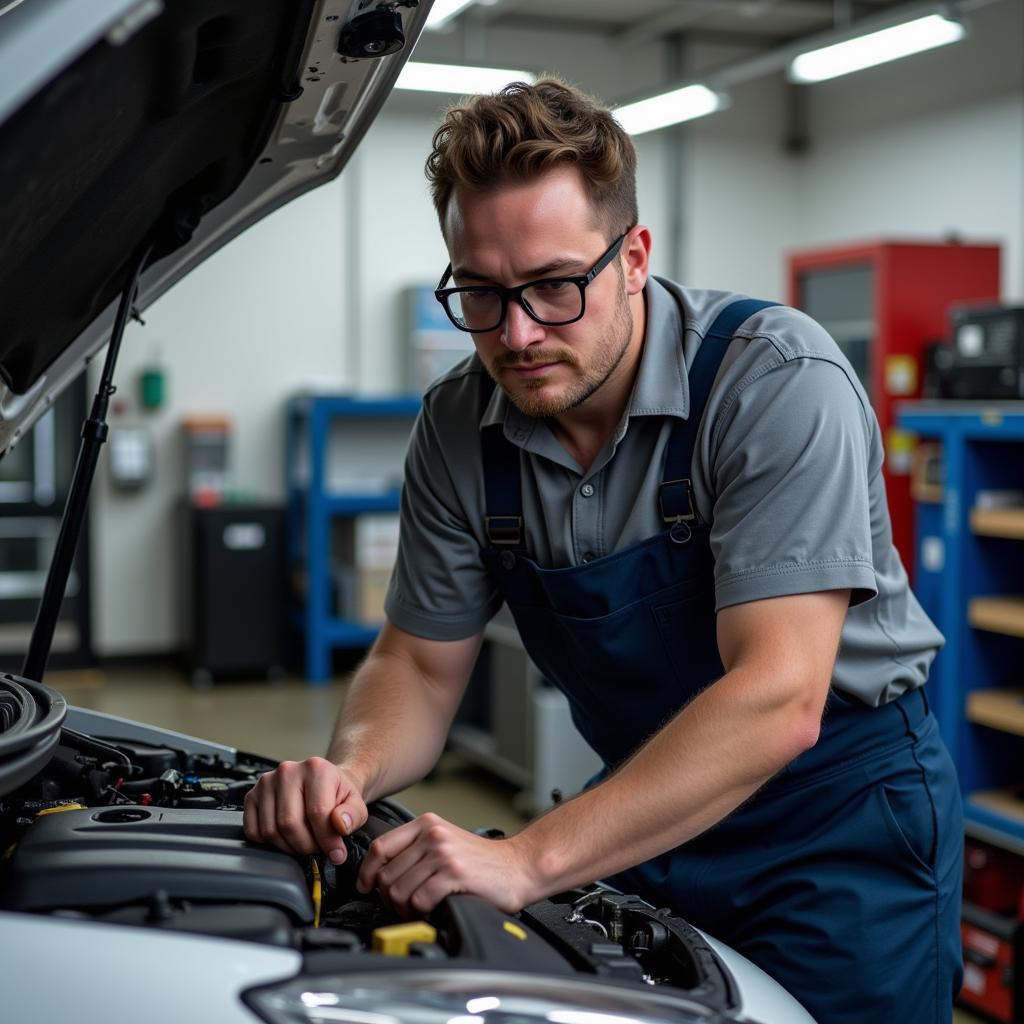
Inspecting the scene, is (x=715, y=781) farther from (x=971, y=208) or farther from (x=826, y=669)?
(x=971, y=208)

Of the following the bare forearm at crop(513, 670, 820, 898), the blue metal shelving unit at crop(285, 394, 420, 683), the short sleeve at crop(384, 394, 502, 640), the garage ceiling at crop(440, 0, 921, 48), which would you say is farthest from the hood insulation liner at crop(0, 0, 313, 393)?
the garage ceiling at crop(440, 0, 921, 48)

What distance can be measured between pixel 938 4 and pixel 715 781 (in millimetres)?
4792

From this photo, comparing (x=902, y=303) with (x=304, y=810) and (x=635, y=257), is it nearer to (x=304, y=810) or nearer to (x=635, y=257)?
(x=635, y=257)

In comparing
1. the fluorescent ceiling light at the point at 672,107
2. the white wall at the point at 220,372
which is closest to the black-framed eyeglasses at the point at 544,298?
the fluorescent ceiling light at the point at 672,107

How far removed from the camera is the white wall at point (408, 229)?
22.8 ft

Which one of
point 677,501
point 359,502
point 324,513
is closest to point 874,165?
point 359,502

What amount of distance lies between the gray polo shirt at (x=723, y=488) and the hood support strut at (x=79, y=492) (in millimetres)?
404

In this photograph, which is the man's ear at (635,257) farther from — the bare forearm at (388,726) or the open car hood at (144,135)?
the bare forearm at (388,726)

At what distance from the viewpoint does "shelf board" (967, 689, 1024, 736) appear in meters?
3.23

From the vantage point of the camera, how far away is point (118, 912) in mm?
992

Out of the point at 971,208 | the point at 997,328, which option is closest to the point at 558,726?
the point at 997,328

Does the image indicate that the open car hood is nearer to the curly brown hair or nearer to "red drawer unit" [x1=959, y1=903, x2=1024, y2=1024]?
the curly brown hair

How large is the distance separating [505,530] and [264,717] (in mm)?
4397

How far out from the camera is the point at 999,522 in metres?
3.26
